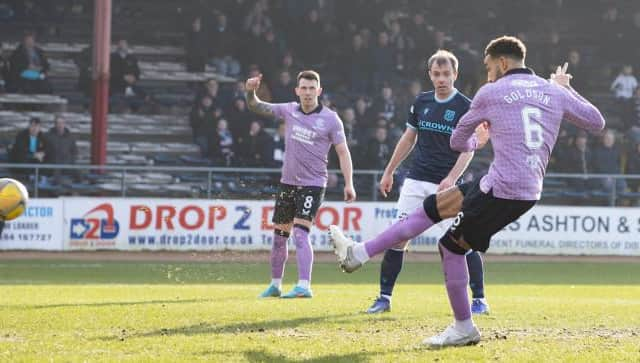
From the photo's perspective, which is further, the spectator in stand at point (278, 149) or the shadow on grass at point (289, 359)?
the spectator in stand at point (278, 149)

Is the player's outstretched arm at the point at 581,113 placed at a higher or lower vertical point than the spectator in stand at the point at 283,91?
higher

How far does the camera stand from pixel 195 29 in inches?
1081

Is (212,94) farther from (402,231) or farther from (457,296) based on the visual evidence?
(457,296)

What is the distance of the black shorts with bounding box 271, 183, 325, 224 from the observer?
13031 millimetres

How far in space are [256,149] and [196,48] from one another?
13.5 feet

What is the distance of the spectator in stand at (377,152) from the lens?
2511cm

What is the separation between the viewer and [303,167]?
43.0 feet

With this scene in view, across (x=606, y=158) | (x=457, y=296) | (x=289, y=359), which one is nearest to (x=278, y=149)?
(x=606, y=158)

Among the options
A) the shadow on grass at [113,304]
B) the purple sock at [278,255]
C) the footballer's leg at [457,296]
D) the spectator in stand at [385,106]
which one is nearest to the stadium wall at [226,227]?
the spectator in stand at [385,106]

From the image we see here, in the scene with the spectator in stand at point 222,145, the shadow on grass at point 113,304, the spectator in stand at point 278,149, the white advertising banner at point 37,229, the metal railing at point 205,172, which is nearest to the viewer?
the shadow on grass at point 113,304

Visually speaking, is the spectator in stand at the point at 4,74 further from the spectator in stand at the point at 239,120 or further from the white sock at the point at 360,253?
the white sock at the point at 360,253

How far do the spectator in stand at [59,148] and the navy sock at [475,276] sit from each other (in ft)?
42.6

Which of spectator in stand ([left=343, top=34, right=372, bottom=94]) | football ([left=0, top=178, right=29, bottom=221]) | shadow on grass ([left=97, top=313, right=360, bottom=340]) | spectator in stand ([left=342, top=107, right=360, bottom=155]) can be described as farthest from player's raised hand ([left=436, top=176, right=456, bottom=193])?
spectator in stand ([left=343, top=34, right=372, bottom=94])

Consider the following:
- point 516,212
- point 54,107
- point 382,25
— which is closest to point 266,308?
point 516,212
